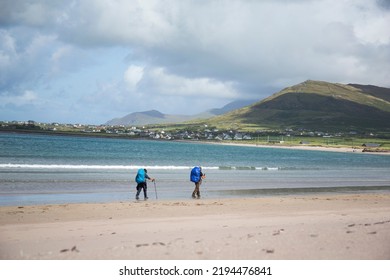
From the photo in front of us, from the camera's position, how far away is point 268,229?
1170 cm

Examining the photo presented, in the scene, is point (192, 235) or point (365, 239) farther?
point (192, 235)

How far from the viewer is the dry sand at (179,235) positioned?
855cm

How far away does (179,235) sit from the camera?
10938 millimetres

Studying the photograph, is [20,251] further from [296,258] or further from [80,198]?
[80,198]

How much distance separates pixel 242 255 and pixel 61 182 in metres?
24.1

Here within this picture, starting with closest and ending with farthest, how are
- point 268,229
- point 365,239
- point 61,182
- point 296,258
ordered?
point 296,258, point 365,239, point 268,229, point 61,182

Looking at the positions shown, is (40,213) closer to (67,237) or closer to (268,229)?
(67,237)

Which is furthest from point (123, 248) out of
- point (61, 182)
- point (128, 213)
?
point (61, 182)

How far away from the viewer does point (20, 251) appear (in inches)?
356

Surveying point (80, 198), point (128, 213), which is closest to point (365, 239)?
point (128, 213)

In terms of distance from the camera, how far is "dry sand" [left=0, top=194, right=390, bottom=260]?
8.55 metres
